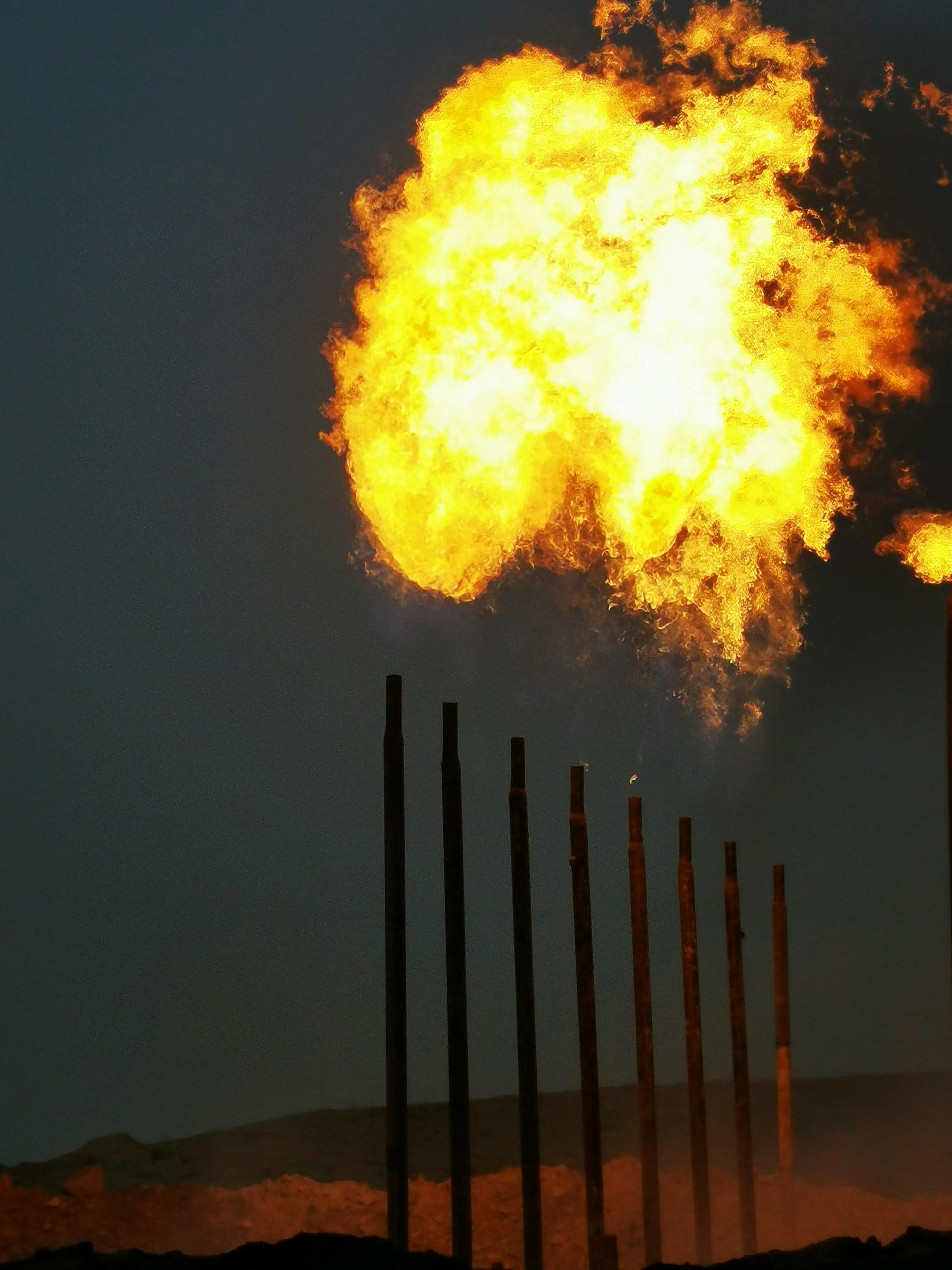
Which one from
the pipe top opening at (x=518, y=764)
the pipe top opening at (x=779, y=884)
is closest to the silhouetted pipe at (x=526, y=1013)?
the pipe top opening at (x=518, y=764)

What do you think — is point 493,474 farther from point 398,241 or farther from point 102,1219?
point 102,1219

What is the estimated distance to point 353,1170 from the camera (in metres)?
43.2

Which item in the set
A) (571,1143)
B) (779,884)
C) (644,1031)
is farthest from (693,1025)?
(571,1143)

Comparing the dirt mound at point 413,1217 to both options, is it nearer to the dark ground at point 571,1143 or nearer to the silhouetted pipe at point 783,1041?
the silhouetted pipe at point 783,1041

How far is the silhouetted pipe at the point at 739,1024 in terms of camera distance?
2542 cm

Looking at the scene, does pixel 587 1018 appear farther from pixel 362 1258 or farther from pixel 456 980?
pixel 362 1258

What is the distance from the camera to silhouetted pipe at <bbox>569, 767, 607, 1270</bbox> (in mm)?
21578

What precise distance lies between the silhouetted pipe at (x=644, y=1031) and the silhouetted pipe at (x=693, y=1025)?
0.97 metres

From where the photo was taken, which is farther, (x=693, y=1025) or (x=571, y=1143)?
(x=571, y=1143)

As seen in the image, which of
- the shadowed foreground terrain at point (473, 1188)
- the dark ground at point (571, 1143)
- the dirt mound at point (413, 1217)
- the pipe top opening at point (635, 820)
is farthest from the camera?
the dark ground at point (571, 1143)

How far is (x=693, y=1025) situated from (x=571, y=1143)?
28634mm

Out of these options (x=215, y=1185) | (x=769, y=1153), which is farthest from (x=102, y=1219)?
(x=769, y=1153)

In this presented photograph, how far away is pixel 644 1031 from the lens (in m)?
23.0

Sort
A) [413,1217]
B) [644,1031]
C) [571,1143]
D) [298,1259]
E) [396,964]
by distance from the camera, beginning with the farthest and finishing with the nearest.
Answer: [571,1143], [413,1217], [644,1031], [396,964], [298,1259]
